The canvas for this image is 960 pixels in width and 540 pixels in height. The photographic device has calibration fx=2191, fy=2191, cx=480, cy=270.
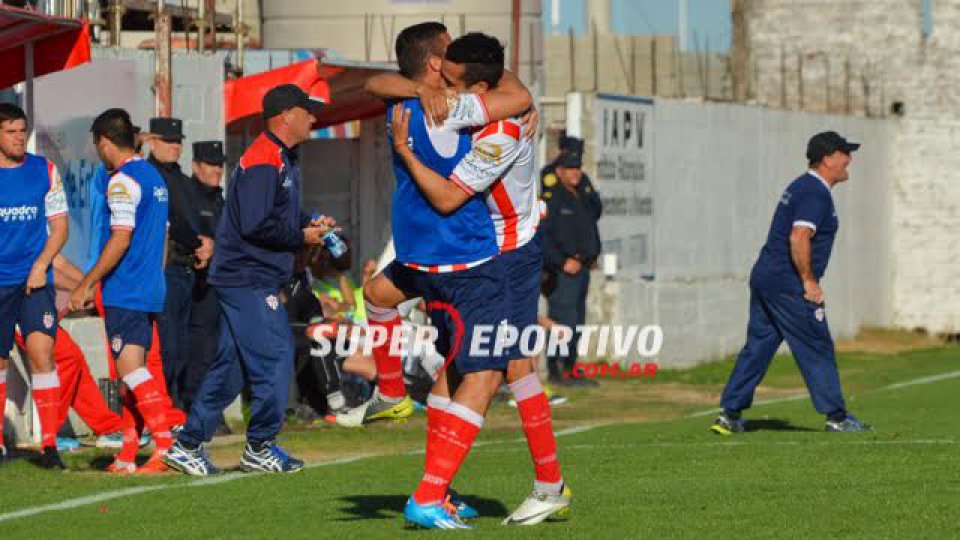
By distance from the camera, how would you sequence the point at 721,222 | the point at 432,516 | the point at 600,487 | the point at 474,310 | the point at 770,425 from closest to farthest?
1. the point at 432,516
2. the point at 474,310
3. the point at 600,487
4. the point at 770,425
5. the point at 721,222

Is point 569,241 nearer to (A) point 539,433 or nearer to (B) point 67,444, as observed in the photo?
(B) point 67,444

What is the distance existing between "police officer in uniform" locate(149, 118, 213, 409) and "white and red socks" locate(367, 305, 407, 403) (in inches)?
176

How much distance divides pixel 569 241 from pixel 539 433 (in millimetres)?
11222

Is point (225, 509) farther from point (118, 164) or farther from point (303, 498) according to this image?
point (118, 164)

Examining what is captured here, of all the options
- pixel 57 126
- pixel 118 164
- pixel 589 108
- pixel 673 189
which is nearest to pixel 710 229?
pixel 673 189

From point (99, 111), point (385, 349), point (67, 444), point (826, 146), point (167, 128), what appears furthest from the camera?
point (99, 111)

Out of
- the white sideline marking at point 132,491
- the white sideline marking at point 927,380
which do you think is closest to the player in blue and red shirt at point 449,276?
the white sideline marking at point 132,491

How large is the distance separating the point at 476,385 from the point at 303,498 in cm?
169

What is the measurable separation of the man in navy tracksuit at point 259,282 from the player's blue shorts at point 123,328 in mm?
683

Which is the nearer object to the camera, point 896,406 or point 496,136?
point 496,136

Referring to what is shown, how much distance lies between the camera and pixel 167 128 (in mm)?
14367

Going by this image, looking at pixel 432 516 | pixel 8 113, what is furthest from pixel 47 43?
pixel 432 516

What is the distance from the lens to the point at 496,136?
938cm

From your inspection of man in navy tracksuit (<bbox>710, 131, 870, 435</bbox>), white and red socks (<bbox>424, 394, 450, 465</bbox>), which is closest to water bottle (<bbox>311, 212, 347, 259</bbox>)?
white and red socks (<bbox>424, 394, 450, 465</bbox>)
